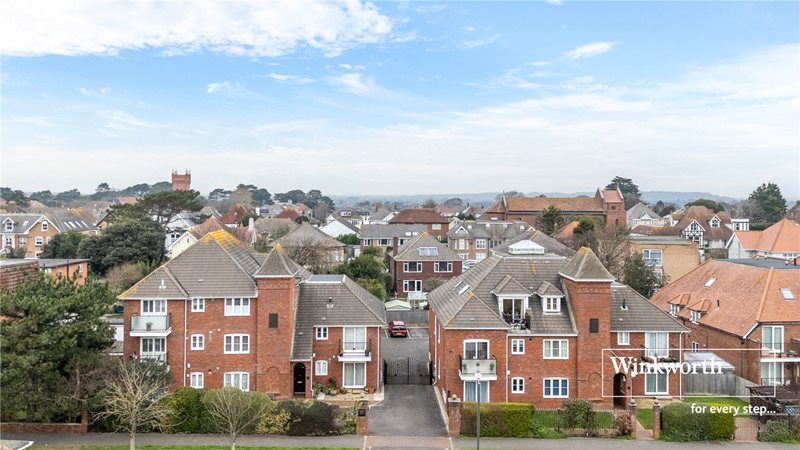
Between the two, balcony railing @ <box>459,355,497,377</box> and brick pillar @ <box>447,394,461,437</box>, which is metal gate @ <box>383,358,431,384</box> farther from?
brick pillar @ <box>447,394,461,437</box>

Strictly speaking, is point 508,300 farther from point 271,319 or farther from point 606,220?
point 606,220

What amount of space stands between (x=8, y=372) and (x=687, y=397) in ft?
101

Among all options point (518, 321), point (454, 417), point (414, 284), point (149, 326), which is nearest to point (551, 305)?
point (518, 321)

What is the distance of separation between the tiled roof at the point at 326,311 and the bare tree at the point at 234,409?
5107 mm

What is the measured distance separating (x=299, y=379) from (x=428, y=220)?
69522 mm

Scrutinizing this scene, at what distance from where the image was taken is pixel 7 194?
452ft

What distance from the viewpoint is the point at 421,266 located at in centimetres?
6322

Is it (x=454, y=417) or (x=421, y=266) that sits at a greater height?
(x=421, y=266)

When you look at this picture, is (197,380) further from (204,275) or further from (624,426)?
(624,426)

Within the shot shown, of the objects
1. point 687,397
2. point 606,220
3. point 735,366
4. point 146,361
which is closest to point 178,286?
point 146,361

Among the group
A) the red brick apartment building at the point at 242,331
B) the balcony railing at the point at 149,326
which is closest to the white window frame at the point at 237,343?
the red brick apartment building at the point at 242,331

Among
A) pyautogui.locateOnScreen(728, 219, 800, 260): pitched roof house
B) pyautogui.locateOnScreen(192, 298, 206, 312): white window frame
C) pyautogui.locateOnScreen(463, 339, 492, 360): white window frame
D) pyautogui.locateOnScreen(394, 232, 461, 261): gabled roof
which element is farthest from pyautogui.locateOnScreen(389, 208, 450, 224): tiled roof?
pyautogui.locateOnScreen(463, 339, 492, 360): white window frame

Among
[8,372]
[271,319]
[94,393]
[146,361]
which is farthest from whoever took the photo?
Result: [271,319]

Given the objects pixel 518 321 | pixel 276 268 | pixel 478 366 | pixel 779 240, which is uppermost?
pixel 779 240
